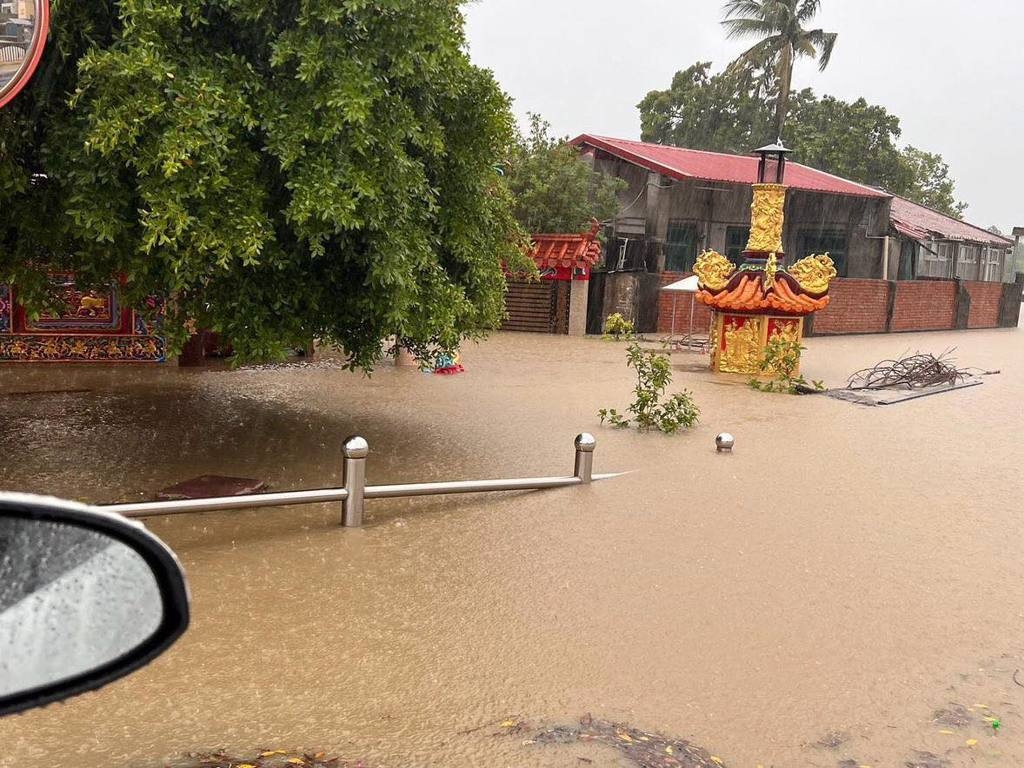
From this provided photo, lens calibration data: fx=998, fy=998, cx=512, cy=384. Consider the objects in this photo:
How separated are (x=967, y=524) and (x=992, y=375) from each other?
11.9 meters

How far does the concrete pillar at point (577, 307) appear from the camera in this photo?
2186cm

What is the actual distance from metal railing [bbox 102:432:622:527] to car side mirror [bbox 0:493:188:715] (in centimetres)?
425

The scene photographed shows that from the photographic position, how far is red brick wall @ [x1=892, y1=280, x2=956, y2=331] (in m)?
28.1

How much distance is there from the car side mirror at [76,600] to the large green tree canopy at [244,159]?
548cm

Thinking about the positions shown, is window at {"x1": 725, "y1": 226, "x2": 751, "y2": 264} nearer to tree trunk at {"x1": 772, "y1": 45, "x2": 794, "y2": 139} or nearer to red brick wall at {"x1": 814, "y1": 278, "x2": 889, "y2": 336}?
red brick wall at {"x1": 814, "y1": 278, "x2": 889, "y2": 336}

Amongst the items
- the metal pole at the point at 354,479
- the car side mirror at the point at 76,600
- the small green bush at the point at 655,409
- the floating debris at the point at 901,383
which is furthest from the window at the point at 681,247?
the car side mirror at the point at 76,600

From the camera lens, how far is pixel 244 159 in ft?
22.5

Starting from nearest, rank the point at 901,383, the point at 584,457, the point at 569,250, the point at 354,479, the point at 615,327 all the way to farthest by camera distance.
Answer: the point at 354,479 → the point at 584,457 → the point at 901,383 → the point at 569,250 → the point at 615,327

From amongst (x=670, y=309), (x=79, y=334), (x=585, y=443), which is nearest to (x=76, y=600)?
(x=585, y=443)

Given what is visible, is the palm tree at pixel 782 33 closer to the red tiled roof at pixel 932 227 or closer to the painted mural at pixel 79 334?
the red tiled roof at pixel 932 227

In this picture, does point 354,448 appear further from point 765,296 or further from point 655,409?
point 765,296

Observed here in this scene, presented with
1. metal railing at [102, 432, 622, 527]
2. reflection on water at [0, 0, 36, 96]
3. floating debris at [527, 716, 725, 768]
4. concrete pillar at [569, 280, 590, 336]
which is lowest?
floating debris at [527, 716, 725, 768]

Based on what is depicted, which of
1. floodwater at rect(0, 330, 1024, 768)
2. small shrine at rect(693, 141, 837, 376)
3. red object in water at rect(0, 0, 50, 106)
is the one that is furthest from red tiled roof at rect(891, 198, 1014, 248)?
red object in water at rect(0, 0, 50, 106)

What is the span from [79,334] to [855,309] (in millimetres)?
19797
